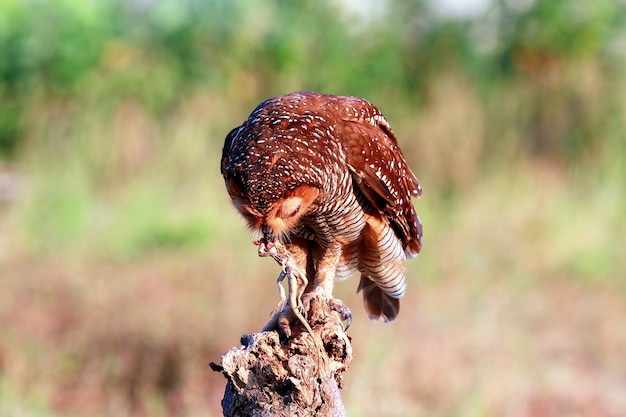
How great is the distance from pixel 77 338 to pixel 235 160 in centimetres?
447

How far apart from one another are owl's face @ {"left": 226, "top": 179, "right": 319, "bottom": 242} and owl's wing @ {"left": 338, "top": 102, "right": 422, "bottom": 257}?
1.84 feet

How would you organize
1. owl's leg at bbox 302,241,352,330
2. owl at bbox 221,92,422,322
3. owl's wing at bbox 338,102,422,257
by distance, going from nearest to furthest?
owl at bbox 221,92,422,322 → owl's wing at bbox 338,102,422,257 → owl's leg at bbox 302,241,352,330

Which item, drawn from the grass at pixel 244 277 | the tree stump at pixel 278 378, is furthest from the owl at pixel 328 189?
the grass at pixel 244 277

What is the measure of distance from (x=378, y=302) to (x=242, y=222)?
2.39 meters

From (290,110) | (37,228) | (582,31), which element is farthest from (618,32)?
(290,110)

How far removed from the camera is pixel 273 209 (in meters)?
3.37

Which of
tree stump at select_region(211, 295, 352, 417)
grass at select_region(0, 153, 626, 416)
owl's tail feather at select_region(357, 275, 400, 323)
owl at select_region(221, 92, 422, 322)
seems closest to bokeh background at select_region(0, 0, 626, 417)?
grass at select_region(0, 153, 626, 416)

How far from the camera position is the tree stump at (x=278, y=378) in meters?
3.28

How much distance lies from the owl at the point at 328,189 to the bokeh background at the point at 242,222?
1937 mm

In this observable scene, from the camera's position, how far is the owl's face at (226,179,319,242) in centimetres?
336

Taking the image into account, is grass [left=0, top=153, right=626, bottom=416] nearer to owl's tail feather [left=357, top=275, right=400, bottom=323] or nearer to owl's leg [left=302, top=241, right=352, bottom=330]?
owl's tail feather [left=357, top=275, right=400, bottom=323]

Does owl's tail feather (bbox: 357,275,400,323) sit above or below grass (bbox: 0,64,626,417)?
below

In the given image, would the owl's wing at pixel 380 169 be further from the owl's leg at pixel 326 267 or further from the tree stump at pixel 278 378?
the tree stump at pixel 278 378

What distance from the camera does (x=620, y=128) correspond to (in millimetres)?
11664
